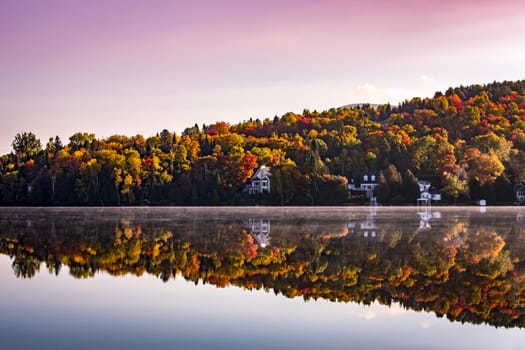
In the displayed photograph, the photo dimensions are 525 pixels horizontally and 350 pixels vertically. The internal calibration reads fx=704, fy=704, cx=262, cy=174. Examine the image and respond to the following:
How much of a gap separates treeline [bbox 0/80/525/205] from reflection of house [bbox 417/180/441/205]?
→ 168 cm

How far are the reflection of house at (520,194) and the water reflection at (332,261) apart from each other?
2742 inches

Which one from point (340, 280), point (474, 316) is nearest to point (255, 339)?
point (474, 316)

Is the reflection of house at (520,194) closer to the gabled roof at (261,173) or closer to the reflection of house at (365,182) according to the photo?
the reflection of house at (365,182)

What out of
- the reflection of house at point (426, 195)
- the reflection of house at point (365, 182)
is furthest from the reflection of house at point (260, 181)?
the reflection of house at point (426, 195)

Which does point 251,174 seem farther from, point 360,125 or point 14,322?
point 14,322

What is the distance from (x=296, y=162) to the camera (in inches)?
5182

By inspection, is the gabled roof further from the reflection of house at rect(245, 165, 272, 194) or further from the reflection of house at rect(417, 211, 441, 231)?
the reflection of house at rect(417, 211, 441, 231)

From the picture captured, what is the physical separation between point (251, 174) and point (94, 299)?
108152mm

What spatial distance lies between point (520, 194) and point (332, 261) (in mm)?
89738

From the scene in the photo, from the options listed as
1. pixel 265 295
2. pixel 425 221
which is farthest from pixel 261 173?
pixel 265 295

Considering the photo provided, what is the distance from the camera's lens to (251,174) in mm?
126000

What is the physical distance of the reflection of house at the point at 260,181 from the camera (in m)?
123

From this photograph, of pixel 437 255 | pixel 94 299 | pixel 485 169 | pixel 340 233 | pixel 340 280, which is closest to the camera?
pixel 94 299

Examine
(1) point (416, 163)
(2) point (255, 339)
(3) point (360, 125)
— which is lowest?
(2) point (255, 339)
